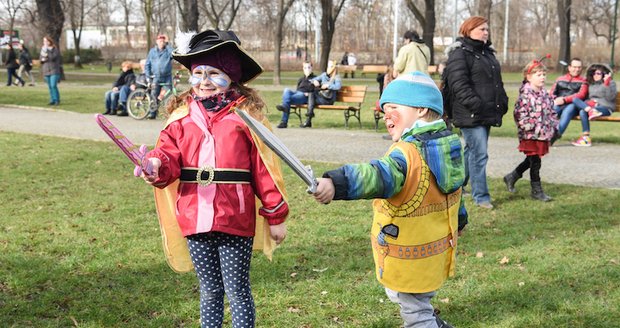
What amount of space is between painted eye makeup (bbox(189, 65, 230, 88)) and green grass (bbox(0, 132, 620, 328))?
1.59 m

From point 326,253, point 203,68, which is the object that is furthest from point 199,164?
point 326,253

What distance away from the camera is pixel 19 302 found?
15.5 feet

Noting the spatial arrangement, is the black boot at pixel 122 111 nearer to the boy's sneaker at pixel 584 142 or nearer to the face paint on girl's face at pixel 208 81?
the boy's sneaker at pixel 584 142

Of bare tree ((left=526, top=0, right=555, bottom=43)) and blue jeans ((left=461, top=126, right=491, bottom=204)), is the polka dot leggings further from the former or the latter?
bare tree ((left=526, top=0, right=555, bottom=43))

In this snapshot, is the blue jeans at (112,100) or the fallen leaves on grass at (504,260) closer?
the fallen leaves on grass at (504,260)

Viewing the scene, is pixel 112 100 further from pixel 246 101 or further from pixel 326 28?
pixel 326 28

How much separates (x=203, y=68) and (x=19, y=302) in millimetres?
2235

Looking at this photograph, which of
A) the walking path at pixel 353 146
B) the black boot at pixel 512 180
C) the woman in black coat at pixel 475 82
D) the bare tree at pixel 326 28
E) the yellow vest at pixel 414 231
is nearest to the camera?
the yellow vest at pixel 414 231

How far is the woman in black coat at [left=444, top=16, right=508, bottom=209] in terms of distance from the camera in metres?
7.11

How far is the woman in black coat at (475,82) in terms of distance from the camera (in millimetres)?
7109

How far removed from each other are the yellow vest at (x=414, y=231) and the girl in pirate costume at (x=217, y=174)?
545mm

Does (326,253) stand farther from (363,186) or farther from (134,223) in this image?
(363,186)

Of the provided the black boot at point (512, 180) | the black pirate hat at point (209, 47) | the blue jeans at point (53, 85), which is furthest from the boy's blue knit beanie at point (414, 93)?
the blue jeans at point (53, 85)

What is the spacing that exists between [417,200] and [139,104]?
13.9m
